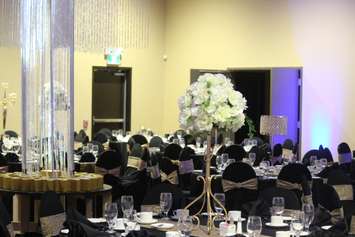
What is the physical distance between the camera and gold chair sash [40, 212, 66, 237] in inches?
205

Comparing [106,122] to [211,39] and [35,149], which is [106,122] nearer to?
[211,39]

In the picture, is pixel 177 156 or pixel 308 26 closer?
pixel 177 156

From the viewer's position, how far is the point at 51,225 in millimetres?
5230

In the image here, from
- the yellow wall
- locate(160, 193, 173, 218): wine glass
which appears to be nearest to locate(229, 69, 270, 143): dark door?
the yellow wall

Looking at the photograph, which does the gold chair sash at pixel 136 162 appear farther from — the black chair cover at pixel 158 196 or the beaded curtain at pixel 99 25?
the black chair cover at pixel 158 196

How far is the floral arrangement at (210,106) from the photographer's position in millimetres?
4387

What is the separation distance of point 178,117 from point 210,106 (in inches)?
25.5

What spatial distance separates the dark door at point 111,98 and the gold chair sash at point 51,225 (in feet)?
34.2

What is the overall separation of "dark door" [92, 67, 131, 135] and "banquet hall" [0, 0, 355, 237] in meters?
0.03

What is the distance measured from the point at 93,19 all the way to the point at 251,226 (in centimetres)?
506

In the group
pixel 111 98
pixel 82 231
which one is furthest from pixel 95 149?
pixel 82 231

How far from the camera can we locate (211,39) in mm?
15375

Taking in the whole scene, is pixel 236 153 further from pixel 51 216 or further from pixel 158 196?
pixel 51 216

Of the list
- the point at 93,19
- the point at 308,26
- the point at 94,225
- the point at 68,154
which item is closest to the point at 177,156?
the point at 93,19
